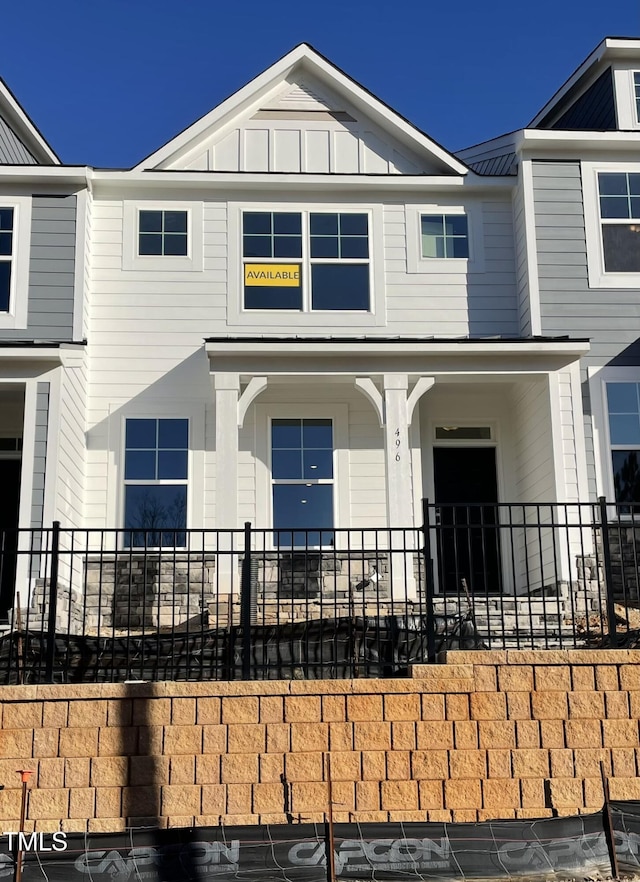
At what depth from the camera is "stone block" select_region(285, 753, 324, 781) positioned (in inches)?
292

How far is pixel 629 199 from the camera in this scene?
14.7 m

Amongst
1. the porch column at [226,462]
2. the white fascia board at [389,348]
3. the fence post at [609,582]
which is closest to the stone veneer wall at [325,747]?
the fence post at [609,582]

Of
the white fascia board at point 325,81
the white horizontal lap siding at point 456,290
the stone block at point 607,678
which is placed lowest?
the stone block at point 607,678

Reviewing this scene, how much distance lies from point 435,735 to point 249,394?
20.9ft

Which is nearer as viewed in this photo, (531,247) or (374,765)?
(374,765)

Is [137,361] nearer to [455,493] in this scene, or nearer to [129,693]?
[455,493]

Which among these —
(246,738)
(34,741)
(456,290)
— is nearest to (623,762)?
(246,738)

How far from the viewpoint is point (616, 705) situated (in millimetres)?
7820

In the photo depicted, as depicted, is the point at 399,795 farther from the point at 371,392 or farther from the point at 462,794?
the point at 371,392

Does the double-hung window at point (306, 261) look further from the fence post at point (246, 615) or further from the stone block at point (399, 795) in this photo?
the stone block at point (399, 795)

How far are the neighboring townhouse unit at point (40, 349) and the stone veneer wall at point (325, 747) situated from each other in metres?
5.38

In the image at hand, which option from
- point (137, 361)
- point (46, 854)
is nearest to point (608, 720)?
point (46, 854)

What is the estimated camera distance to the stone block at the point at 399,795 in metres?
7.43

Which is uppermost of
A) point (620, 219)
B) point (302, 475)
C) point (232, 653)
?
point (620, 219)
